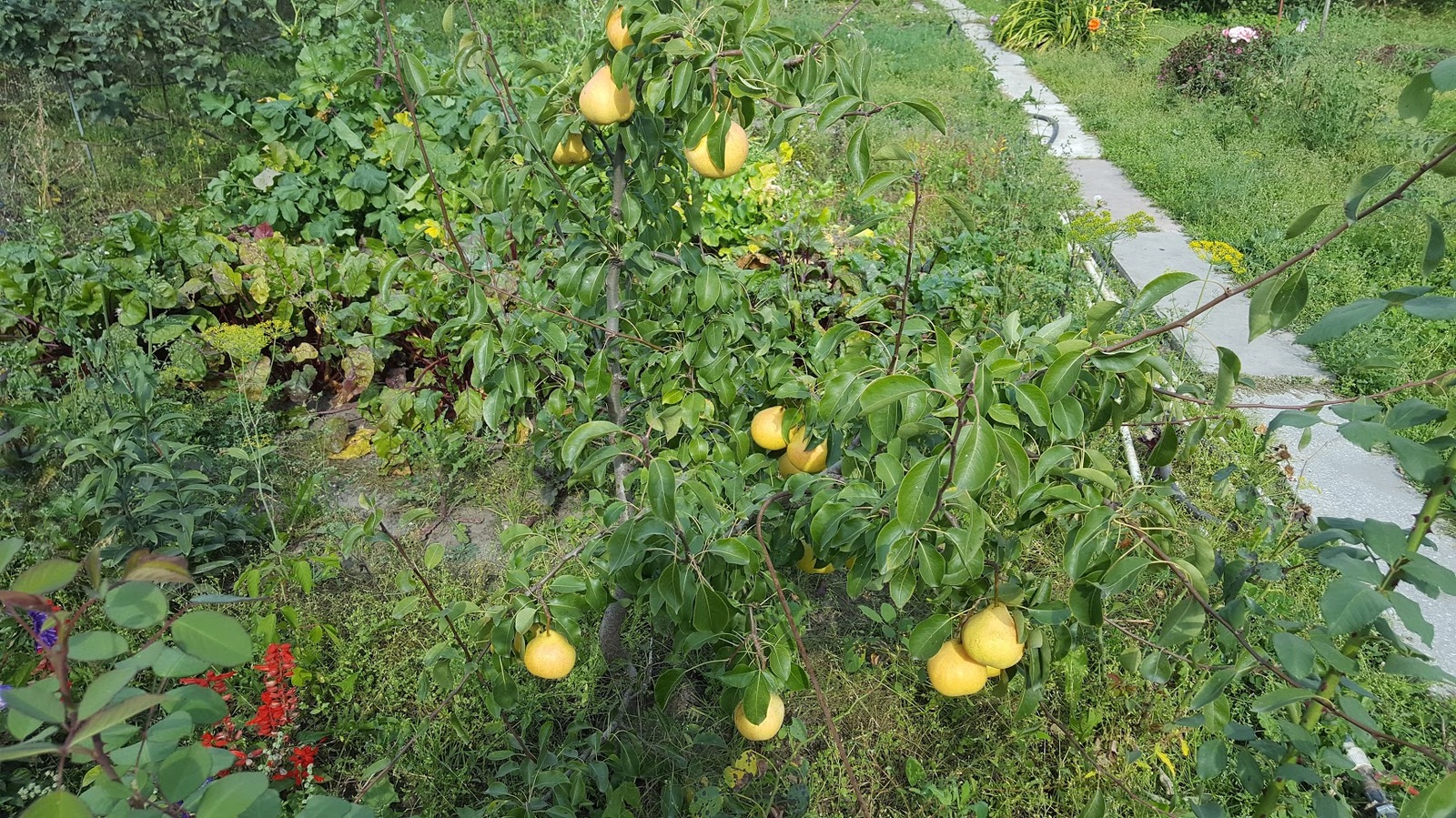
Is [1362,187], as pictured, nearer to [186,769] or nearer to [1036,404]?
[1036,404]

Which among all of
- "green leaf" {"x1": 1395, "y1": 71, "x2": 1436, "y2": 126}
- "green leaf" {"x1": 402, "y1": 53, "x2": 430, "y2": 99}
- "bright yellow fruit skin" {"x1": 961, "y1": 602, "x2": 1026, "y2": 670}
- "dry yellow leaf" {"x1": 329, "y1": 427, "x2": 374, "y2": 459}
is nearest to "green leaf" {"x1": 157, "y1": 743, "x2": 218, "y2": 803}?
"bright yellow fruit skin" {"x1": 961, "y1": 602, "x2": 1026, "y2": 670}

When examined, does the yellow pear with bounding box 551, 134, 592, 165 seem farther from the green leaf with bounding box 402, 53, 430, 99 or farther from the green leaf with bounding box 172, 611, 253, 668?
the green leaf with bounding box 172, 611, 253, 668

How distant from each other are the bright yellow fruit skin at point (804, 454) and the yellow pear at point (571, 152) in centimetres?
73

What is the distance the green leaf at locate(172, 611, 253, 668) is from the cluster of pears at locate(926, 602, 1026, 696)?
1047 millimetres

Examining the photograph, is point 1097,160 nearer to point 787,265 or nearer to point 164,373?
point 787,265

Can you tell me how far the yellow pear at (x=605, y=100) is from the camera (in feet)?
5.12

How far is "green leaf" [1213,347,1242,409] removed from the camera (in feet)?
3.77

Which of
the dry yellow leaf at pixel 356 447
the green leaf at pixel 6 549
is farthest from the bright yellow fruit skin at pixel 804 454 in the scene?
the dry yellow leaf at pixel 356 447

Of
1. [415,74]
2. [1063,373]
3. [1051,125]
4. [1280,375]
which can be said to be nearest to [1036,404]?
[1063,373]

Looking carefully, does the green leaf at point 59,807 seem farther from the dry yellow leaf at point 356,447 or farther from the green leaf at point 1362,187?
the dry yellow leaf at point 356,447

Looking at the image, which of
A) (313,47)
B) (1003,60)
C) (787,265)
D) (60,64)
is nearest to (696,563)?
(787,265)

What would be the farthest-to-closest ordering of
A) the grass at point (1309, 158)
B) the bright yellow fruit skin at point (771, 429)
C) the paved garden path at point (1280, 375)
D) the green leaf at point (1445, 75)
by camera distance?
1. the grass at point (1309, 158)
2. the paved garden path at point (1280, 375)
3. the bright yellow fruit skin at point (771, 429)
4. the green leaf at point (1445, 75)

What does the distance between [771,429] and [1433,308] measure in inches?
42.0

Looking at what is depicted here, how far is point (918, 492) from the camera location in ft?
3.59
